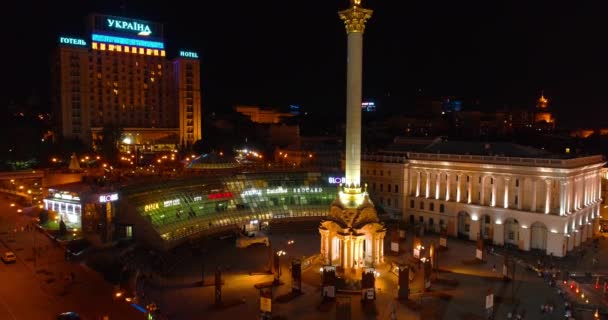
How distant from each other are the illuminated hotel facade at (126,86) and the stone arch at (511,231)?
82.4 m

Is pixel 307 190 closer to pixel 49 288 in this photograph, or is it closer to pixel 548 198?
pixel 548 198

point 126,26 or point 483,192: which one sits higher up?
point 126,26

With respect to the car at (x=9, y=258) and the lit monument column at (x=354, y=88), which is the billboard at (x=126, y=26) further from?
the lit monument column at (x=354, y=88)

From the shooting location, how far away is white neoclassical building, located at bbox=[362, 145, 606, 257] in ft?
203

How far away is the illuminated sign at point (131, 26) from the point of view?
12119 cm

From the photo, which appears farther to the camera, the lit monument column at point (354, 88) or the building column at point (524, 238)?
the building column at point (524, 238)

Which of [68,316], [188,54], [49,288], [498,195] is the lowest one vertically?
[49,288]

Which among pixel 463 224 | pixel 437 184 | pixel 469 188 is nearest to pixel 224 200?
pixel 437 184

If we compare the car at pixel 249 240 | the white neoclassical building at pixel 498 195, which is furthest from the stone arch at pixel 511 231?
the car at pixel 249 240

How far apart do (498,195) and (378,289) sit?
95.2 ft

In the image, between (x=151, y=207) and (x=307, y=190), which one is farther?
(x=307, y=190)

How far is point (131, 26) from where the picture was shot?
123750 mm

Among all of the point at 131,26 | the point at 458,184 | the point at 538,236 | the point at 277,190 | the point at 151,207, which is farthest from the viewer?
the point at 131,26

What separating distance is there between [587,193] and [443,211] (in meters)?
18.4
